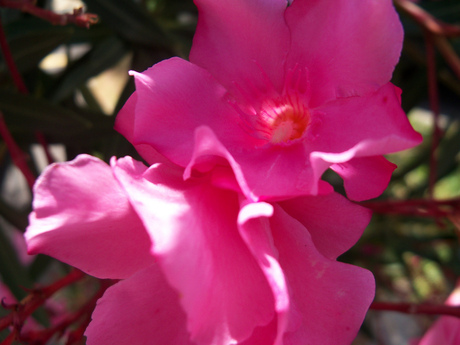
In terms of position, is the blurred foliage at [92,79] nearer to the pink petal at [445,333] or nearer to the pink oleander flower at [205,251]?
the pink petal at [445,333]

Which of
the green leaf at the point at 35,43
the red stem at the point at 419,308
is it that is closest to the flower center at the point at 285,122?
the red stem at the point at 419,308

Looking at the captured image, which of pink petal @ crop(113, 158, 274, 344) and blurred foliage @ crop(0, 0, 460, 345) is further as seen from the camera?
blurred foliage @ crop(0, 0, 460, 345)

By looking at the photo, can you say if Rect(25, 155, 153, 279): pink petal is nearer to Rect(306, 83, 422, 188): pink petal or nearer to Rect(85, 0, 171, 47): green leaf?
Rect(306, 83, 422, 188): pink petal

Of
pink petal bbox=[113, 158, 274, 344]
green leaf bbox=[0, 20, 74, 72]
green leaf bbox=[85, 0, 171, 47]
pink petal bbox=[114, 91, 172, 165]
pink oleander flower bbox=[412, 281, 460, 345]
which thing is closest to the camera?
pink petal bbox=[113, 158, 274, 344]

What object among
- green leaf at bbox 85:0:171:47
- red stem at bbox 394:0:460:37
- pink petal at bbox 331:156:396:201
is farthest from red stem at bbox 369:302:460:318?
green leaf at bbox 85:0:171:47

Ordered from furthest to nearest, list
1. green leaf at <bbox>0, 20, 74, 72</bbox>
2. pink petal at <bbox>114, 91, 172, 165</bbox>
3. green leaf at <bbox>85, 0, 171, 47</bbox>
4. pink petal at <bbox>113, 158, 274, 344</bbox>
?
green leaf at <bbox>85, 0, 171, 47</bbox>, green leaf at <bbox>0, 20, 74, 72</bbox>, pink petal at <bbox>114, 91, 172, 165</bbox>, pink petal at <bbox>113, 158, 274, 344</bbox>

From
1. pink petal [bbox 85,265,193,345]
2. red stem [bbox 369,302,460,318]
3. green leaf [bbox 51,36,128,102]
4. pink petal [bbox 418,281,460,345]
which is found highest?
pink petal [bbox 85,265,193,345]

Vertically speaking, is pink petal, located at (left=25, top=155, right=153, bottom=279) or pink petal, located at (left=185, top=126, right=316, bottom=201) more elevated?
pink petal, located at (left=185, top=126, right=316, bottom=201)

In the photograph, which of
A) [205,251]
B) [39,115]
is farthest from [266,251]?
[39,115]
